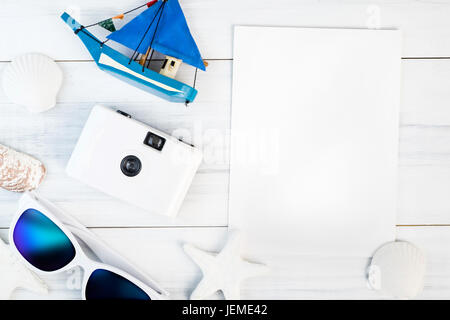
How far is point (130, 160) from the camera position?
48 cm

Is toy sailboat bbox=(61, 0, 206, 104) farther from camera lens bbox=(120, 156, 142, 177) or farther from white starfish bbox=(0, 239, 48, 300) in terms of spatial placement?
white starfish bbox=(0, 239, 48, 300)

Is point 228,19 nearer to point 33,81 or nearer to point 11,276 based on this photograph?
point 33,81

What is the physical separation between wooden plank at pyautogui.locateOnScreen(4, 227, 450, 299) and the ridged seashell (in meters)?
0.08

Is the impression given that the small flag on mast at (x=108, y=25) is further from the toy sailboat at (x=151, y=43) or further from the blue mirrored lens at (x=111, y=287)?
the blue mirrored lens at (x=111, y=287)

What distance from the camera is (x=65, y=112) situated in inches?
20.0

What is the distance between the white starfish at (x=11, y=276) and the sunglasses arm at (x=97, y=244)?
0.26 ft

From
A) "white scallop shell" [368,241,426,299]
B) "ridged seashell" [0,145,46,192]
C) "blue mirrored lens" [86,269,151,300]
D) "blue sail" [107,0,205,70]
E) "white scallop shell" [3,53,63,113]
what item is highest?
"blue sail" [107,0,205,70]

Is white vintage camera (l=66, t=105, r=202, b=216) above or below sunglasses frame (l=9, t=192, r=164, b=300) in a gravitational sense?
above

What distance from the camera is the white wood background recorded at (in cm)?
50

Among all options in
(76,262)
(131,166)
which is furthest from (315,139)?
(76,262)

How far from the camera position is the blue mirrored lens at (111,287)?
50 cm

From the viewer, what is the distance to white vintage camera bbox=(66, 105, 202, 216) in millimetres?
474

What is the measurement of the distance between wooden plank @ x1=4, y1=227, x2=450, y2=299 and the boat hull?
0.62 ft

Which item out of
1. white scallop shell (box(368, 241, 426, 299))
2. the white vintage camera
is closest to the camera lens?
the white vintage camera
